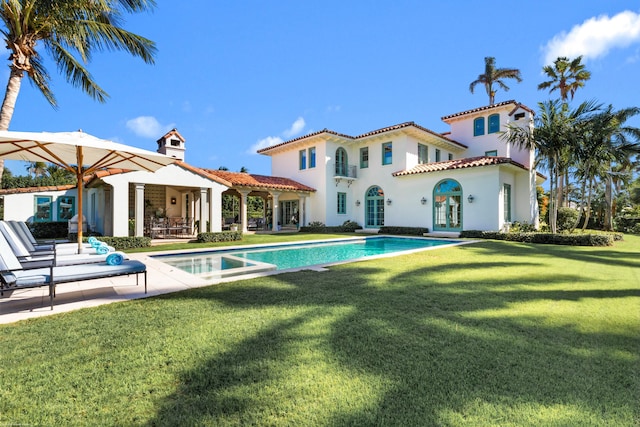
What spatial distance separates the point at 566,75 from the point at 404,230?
68.8ft

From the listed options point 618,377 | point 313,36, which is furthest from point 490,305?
point 313,36

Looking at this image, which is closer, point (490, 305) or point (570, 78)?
point (490, 305)

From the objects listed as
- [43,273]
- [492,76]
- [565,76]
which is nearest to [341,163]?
[492,76]

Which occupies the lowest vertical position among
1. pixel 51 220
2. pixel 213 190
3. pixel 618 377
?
pixel 618 377

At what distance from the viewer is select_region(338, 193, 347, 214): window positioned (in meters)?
24.1

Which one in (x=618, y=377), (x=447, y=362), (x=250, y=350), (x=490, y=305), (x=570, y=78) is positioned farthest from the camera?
(x=570, y=78)

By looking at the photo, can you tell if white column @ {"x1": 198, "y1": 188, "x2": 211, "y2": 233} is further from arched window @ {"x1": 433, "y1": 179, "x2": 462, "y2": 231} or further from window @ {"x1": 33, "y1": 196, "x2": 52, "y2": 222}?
arched window @ {"x1": 433, "y1": 179, "x2": 462, "y2": 231}

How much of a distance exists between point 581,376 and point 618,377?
1.14 feet

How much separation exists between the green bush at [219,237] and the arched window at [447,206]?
41.9 feet

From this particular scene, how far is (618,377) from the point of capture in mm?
2934

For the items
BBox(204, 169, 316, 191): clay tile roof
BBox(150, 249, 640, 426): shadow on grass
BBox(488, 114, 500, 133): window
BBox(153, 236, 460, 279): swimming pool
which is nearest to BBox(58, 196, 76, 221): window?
BBox(204, 169, 316, 191): clay tile roof

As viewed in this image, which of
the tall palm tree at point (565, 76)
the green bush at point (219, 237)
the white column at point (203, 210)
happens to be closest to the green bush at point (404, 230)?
the green bush at point (219, 237)

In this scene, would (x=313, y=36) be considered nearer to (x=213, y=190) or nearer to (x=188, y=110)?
(x=213, y=190)

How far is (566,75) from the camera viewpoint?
26281 mm
